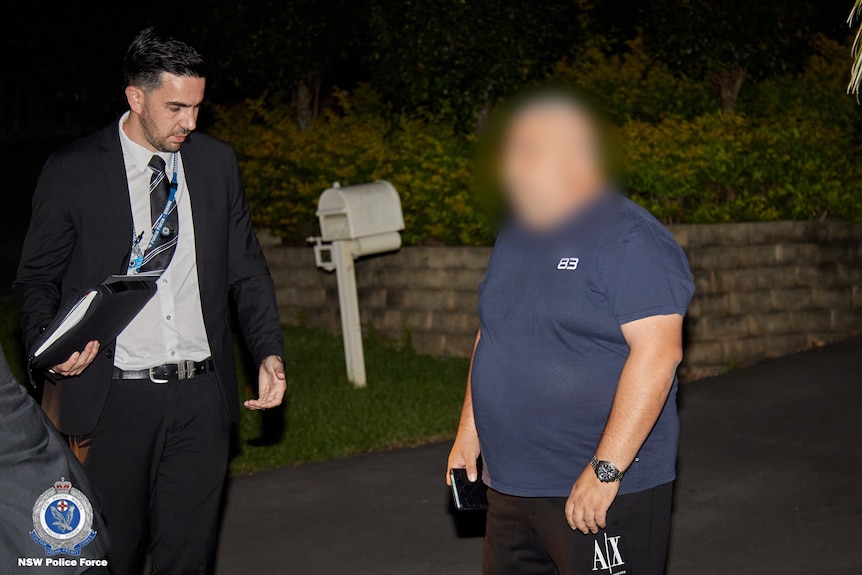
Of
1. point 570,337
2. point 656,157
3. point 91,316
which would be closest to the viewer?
point 570,337

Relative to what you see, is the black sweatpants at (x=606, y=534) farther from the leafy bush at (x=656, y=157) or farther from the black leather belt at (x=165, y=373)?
the leafy bush at (x=656, y=157)

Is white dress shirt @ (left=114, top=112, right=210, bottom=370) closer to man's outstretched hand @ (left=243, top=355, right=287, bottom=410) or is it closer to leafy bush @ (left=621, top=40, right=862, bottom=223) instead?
man's outstretched hand @ (left=243, top=355, right=287, bottom=410)

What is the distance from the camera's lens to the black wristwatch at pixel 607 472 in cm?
321

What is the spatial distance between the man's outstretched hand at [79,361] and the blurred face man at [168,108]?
2.28 ft

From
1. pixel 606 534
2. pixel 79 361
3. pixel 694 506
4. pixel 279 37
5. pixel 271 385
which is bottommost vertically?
pixel 694 506

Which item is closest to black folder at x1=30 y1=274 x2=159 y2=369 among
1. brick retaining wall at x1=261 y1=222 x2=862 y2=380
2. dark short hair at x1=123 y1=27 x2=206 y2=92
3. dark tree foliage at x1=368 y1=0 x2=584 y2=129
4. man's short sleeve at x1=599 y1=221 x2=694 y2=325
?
dark short hair at x1=123 y1=27 x2=206 y2=92

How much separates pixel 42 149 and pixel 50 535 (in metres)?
25.9

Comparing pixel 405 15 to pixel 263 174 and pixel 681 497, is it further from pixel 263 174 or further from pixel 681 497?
pixel 681 497

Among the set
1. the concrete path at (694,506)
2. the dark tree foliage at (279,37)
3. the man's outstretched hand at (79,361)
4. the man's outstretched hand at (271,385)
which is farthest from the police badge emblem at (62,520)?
the dark tree foliage at (279,37)

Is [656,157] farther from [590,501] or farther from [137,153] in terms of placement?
[590,501]

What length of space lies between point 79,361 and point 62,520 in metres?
1.30

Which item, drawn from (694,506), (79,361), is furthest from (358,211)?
(79,361)

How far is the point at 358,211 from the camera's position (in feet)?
28.1

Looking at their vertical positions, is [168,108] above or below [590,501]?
above
